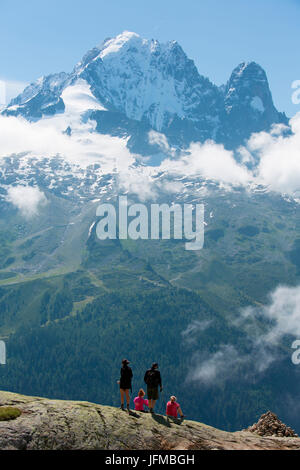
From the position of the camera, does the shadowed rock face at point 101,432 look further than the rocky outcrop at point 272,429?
No

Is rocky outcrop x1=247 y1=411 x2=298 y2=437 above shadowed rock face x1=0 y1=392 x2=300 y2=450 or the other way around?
the other way around

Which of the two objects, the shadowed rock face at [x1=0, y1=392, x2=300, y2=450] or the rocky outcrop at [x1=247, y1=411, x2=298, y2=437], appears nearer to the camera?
the shadowed rock face at [x1=0, y1=392, x2=300, y2=450]

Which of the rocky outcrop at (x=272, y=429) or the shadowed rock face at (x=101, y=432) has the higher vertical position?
the shadowed rock face at (x=101, y=432)

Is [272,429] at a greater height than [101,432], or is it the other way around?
[101,432]

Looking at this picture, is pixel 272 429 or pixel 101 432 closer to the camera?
pixel 101 432
